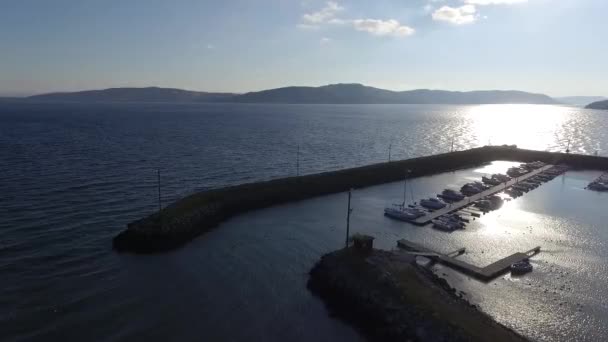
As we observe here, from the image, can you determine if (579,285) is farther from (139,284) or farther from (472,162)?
(472,162)

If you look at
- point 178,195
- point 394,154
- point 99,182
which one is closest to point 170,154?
point 99,182

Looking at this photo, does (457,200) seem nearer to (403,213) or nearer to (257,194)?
(403,213)

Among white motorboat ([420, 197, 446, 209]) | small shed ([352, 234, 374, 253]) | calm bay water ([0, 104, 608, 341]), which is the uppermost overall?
small shed ([352, 234, 374, 253])

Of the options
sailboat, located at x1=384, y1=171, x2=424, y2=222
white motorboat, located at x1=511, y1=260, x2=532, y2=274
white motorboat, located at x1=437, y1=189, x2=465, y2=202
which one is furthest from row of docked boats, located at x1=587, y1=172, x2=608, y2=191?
white motorboat, located at x1=511, y1=260, x2=532, y2=274

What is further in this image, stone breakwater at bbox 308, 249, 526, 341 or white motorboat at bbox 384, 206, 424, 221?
white motorboat at bbox 384, 206, 424, 221

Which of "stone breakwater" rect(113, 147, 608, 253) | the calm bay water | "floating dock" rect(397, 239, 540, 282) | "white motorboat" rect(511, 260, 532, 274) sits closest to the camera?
the calm bay water

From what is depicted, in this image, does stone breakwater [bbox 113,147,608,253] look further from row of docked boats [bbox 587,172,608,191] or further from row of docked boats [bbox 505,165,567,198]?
row of docked boats [bbox 587,172,608,191]

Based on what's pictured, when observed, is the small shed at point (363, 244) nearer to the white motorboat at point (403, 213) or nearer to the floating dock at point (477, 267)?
the floating dock at point (477, 267)
